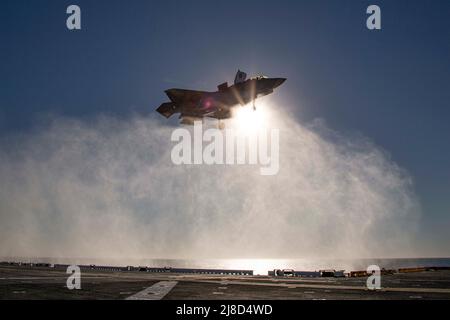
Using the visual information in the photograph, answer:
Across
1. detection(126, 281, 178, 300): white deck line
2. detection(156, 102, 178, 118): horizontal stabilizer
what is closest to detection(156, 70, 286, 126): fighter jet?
detection(156, 102, 178, 118): horizontal stabilizer

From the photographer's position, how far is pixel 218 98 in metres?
44.6

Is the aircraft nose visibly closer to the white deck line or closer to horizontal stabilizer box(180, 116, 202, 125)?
horizontal stabilizer box(180, 116, 202, 125)

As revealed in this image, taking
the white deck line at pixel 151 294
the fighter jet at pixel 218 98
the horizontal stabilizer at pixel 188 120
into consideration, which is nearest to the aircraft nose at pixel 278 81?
the fighter jet at pixel 218 98

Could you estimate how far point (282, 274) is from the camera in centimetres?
7975

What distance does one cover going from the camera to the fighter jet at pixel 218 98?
4278cm

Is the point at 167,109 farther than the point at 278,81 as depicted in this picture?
Yes

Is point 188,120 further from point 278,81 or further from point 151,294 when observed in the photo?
point 151,294

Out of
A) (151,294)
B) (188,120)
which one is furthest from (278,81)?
(151,294)

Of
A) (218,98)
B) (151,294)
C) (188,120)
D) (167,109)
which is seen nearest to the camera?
(151,294)

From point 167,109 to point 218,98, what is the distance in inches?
268

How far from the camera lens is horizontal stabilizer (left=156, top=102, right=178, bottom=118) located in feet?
155

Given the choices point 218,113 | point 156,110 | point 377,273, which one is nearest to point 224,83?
point 218,113
